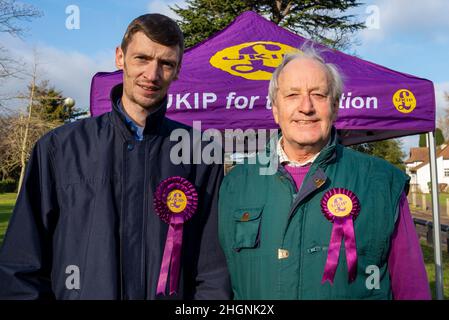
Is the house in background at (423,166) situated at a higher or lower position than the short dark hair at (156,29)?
higher

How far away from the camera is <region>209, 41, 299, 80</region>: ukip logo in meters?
4.49

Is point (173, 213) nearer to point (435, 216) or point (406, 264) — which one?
point (406, 264)

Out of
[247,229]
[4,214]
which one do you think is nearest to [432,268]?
[247,229]

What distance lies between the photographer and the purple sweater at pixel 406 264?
5.79 feet

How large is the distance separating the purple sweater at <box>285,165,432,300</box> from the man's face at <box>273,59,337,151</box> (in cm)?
44

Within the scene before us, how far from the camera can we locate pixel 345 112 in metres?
4.45

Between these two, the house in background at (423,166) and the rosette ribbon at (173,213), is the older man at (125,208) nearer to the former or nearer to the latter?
the rosette ribbon at (173,213)

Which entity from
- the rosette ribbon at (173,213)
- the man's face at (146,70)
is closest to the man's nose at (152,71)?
the man's face at (146,70)

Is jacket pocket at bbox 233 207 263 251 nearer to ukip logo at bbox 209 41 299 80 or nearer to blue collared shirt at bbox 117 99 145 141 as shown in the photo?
blue collared shirt at bbox 117 99 145 141

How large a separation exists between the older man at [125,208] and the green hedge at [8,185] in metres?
44.7

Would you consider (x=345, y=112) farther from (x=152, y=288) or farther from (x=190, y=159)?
(x=152, y=288)

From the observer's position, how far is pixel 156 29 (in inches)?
73.4

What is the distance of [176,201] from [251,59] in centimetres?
320
